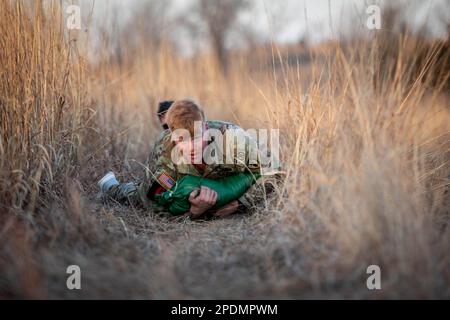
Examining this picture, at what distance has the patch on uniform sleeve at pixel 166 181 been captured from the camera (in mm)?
2098

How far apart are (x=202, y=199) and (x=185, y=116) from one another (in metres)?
0.40

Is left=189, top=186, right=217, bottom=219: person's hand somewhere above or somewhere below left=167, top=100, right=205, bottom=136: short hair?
below

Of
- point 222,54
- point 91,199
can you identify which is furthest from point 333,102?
point 222,54

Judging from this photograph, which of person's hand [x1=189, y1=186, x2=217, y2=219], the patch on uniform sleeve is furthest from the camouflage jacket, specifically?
person's hand [x1=189, y1=186, x2=217, y2=219]

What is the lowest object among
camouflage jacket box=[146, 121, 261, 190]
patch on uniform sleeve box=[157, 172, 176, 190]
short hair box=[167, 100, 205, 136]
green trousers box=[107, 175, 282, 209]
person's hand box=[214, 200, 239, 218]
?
person's hand box=[214, 200, 239, 218]

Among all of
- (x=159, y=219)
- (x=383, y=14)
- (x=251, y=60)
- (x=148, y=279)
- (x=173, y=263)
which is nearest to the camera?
(x=148, y=279)

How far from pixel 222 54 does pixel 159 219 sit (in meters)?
5.20

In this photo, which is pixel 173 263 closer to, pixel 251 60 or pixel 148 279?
pixel 148 279

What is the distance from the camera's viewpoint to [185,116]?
6.51 ft

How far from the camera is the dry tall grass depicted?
1287mm

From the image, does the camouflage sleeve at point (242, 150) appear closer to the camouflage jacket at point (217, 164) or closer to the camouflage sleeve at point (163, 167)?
the camouflage jacket at point (217, 164)

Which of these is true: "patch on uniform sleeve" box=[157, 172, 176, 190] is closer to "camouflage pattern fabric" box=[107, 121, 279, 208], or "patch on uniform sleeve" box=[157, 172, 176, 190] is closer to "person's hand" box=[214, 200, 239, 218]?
"camouflage pattern fabric" box=[107, 121, 279, 208]

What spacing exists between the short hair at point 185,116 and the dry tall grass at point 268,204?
400 millimetres

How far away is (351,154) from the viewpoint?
1586mm
